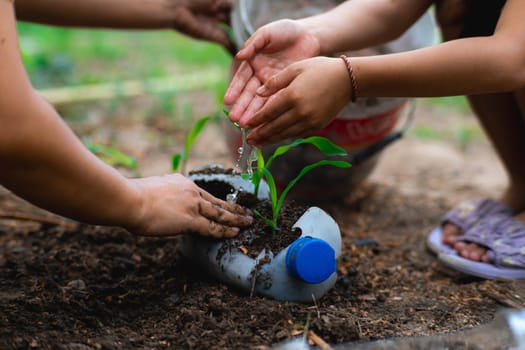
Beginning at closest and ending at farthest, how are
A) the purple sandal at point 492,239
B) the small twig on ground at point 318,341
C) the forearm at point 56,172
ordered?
1. the forearm at point 56,172
2. the small twig on ground at point 318,341
3. the purple sandal at point 492,239

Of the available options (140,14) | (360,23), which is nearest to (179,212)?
(360,23)

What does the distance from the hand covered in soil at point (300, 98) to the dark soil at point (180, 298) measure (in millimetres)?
401

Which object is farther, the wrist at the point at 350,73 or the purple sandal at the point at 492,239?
the purple sandal at the point at 492,239

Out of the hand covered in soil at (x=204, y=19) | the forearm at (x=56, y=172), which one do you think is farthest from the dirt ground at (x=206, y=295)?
the hand covered in soil at (x=204, y=19)

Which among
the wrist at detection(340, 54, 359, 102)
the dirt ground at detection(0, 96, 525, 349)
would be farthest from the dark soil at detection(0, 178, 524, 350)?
the wrist at detection(340, 54, 359, 102)

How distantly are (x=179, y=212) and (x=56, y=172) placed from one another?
0.29 meters

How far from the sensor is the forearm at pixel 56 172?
1.13m

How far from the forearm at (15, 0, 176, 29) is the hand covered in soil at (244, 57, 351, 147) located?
35.7 inches

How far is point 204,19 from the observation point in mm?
2395

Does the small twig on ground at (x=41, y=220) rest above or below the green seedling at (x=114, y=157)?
below

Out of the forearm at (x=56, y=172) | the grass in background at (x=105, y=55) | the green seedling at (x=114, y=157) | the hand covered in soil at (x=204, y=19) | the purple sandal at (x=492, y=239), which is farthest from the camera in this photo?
the grass in background at (x=105, y=55)

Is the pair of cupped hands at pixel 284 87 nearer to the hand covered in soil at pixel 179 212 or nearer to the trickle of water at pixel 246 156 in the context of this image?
the trickle of water at pixel 246 156

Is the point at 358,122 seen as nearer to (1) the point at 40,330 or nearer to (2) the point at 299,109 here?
(2) the point at 299,109

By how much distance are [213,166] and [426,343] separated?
0.79 meters
